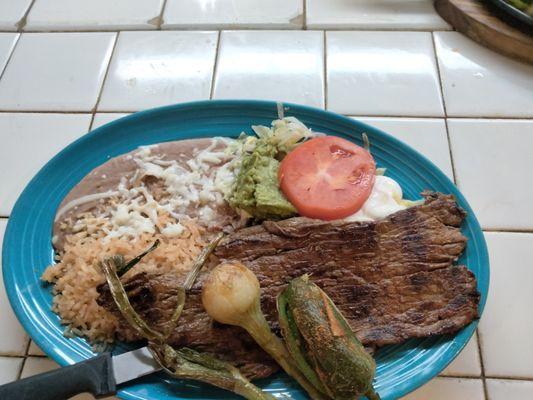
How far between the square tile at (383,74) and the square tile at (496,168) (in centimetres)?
14

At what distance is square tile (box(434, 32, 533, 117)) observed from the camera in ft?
5.88

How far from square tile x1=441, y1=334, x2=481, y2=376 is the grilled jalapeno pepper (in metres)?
0.33

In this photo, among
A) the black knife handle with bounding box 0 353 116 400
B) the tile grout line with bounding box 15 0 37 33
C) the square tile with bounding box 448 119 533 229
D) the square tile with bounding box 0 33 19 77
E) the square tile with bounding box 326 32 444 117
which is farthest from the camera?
the tile grout line with bounding box 15 0 37 33

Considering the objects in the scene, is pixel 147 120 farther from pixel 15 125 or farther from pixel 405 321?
pixel 405 321

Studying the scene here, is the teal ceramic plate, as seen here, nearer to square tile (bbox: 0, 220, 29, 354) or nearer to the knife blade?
the knife blade

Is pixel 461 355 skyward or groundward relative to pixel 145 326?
groundward

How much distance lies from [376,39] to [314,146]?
815mm

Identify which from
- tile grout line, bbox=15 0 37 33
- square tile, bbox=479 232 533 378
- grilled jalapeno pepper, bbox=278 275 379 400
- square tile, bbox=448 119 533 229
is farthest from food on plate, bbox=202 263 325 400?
tile grout line, bbox=15 0 37 33

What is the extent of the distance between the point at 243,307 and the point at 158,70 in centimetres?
112

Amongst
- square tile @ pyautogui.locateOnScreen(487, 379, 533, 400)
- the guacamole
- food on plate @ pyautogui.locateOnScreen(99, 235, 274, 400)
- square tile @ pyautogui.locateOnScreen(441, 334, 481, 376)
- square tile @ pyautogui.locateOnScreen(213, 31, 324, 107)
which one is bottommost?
square tile @ pyautogui.locateOnScreen(487, 379, 533, 400)

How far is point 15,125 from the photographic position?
1.76m

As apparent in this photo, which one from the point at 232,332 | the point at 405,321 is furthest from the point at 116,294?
the point at 405,321

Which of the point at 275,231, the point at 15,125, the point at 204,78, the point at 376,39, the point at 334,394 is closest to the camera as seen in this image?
the point at 334,394

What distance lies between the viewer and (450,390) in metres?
1.25
